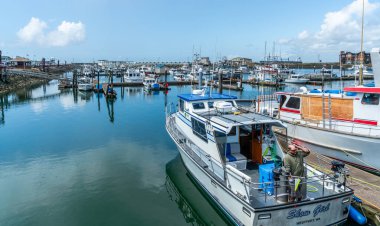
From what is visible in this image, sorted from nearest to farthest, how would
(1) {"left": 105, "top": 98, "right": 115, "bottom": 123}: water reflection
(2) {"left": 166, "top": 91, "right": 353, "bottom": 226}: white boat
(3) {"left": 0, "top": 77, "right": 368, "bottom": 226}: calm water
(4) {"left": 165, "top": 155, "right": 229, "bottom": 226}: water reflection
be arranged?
(2) {"left": 166, "top": 91, "right": 353, "bottom": 226}: white boat
(4) {"left": 165, "top": 155, "right": 229, "bottom": 226}: water reflection
(3) {"left": 0, "top": 77, "right": 368, "bottom": 226}: calm water
(1) {"left": 105, "top": 98, "right": 115, "bottom": 123}: water reflection

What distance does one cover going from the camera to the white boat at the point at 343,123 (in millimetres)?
14727

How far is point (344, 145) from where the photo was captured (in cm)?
1545

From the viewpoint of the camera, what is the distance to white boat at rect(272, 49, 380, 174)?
14727mm

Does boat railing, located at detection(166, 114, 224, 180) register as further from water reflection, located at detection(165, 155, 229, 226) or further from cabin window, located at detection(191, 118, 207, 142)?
water reflection, located at detection(165, 155, 229, 226)

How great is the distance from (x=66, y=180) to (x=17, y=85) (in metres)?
57.4

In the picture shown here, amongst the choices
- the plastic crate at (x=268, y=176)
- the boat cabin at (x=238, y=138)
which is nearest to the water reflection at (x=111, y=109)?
the boat cabin at (x=238, y=138)

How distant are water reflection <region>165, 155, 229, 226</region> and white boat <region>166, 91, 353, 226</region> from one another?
599 millimetres

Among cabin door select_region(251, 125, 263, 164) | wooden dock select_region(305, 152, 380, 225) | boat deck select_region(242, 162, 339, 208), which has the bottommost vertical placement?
wooden dock select_region(305, 152, 380, 225)

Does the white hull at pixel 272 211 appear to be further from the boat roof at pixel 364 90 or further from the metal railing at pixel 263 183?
the boat roof at pixel 364 90

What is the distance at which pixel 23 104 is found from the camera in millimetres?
43188

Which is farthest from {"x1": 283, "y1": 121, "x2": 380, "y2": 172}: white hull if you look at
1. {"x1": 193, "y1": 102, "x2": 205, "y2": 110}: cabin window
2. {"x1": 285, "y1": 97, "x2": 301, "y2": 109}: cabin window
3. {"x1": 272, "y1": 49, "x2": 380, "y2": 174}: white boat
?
{"x1": 193, "y1": 102, "x2": 205, "y2": 110}: cabin window

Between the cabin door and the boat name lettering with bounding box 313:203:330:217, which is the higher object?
the cabin door

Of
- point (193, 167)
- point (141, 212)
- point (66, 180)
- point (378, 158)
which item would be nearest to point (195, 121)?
point (193, 167)

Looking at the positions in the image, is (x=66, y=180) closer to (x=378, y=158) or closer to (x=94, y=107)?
(x=378, y=158)
